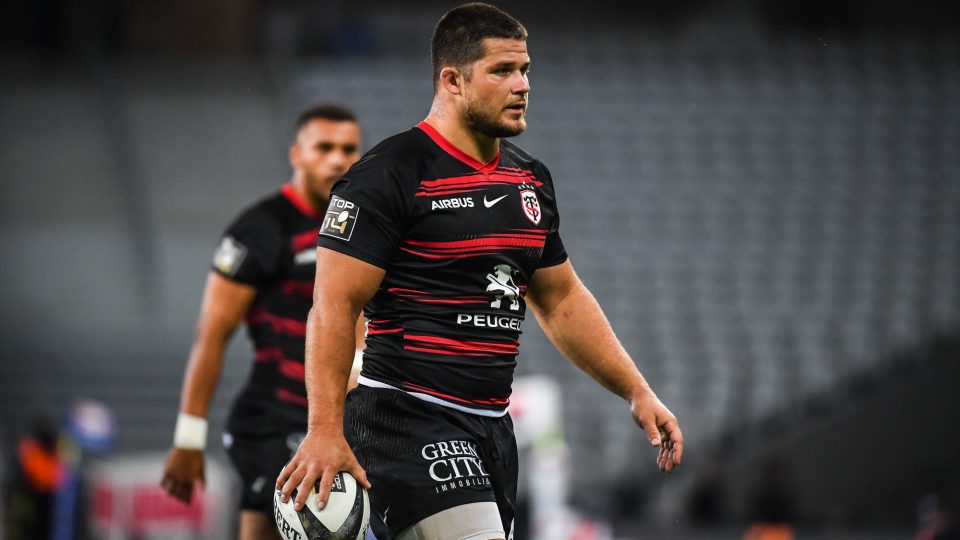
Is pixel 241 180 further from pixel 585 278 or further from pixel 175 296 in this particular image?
pixel 585 278

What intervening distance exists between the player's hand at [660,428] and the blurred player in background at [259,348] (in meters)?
1.77

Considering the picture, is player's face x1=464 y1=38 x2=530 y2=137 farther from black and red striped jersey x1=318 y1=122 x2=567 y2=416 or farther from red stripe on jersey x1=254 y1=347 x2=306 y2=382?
red stripe on jersey x1=254 y1=347 x2=306 y2=382

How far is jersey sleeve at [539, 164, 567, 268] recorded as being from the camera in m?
4.28

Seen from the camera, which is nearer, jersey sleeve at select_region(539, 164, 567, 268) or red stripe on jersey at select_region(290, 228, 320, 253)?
jersey sleeve at select_region(539, 164, 567, 268)

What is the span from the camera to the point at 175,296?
1912 centimetres

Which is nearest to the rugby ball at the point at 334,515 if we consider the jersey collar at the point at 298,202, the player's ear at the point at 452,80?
the player's ear at the point at 452,80

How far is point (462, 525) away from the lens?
12.4 feet

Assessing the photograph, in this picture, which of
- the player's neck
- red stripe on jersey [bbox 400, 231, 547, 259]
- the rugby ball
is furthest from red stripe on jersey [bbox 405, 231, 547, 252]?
the rugby ball

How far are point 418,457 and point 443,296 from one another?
46 centimetres

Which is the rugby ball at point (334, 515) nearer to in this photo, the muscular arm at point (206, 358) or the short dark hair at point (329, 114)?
the muscular arm at point (206, 358)

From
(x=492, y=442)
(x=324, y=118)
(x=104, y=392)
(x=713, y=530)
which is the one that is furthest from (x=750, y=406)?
(x=492, y=442)

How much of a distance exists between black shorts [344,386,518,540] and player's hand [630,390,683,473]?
1.44 ft

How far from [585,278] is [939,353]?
14.0 ft

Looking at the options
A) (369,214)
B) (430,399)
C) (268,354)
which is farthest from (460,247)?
(268,354)
